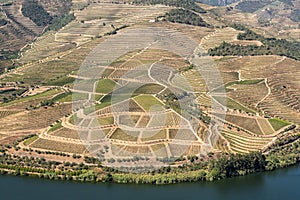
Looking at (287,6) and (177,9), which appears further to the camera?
(287,6)

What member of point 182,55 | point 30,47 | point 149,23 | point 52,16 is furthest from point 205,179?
point 52,16

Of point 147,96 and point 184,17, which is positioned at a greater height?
point 147,96

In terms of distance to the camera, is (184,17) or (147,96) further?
(184,17)

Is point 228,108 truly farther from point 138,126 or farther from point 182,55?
point 182,55

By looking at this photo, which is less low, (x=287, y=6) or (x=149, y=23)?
(x=149, y=23)

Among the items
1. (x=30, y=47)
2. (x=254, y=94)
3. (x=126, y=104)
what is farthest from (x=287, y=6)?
(x=126, y=104)

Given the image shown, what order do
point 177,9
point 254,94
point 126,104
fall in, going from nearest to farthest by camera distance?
point 126,104, point 254,94, point 177,9

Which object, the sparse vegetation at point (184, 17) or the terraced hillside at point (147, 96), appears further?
the sparse vegetation at point (184, 17)

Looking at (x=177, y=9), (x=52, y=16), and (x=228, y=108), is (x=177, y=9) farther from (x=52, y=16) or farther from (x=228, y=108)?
(x=228, y=108)

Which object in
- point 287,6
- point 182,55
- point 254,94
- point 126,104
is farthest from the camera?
point 287,6

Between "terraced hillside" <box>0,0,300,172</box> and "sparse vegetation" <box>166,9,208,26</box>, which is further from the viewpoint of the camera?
"sparse vegetation" <box>166,9,208,26</box>
